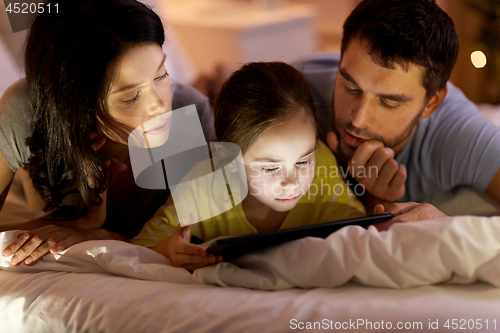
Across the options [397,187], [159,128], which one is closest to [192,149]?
[159,128]

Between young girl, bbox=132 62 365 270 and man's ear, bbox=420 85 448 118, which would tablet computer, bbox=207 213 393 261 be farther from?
man's ear, bbox=420 85 448 118

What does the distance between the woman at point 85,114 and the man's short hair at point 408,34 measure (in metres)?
0.29

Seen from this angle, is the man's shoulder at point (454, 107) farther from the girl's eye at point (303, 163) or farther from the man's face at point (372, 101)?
the girl's eye at point (303, 163)

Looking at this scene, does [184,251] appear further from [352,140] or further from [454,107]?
[454,107]

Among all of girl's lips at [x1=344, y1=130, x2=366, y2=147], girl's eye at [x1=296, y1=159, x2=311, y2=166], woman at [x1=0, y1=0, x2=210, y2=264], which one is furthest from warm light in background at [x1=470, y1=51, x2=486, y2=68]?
woman at [x1=0, y1=0, x2=210, y2=264]

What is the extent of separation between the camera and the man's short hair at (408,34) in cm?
56

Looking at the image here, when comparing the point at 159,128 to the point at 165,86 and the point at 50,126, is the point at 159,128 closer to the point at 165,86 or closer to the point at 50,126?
the point at 165,86

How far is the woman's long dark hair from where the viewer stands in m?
0.53

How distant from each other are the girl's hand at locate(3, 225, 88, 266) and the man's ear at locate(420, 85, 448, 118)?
2.07 feet

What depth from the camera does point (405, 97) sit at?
592 millimetres

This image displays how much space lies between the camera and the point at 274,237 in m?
0.54

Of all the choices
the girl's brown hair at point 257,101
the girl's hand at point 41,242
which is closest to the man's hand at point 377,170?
the girl's brown hair at point 257,101

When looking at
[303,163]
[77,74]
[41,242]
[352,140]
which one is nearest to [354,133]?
[352,140]

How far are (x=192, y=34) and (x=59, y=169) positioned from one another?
52cm
